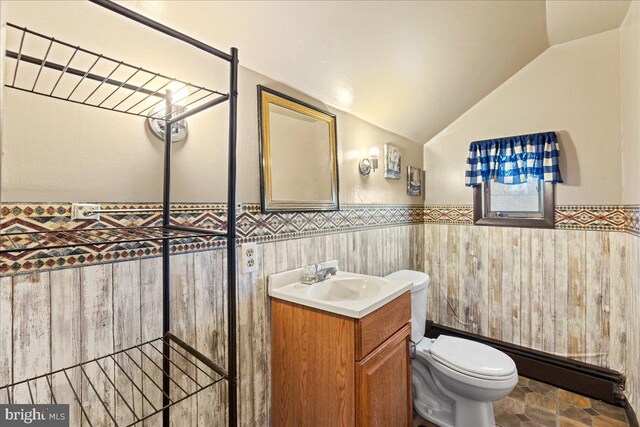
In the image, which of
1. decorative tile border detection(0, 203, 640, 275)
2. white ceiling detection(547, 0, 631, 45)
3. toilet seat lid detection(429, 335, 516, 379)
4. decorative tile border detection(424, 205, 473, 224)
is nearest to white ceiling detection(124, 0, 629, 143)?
white ceiling detection(547, 0, 631, 45)

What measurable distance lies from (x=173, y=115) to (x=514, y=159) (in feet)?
7.96

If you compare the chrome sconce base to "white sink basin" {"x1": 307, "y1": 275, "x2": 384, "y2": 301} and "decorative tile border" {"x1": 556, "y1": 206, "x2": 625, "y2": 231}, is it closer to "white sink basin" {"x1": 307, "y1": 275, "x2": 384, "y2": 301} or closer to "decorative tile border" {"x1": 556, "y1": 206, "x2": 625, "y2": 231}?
"white sink basin" {"x1": 307, "y1": 275, "x2": 384, "y2": 301}

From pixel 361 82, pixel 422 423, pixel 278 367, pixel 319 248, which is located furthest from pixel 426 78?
pixel 422 423

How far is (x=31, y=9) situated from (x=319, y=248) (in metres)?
1.49

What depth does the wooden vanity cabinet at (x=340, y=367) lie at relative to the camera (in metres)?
1.25

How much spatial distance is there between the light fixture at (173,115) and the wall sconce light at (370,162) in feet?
4.15

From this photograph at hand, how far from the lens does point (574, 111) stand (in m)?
2.25

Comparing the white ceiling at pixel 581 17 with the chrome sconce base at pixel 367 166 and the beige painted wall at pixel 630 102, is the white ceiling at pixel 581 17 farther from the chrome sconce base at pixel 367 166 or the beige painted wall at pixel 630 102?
the chrome sconce base at pixel 367 166

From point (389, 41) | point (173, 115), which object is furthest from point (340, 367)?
point (389, 41)

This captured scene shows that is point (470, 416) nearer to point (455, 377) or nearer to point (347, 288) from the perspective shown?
point (455, 377)

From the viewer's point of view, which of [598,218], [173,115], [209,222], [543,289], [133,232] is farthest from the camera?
[543,289]

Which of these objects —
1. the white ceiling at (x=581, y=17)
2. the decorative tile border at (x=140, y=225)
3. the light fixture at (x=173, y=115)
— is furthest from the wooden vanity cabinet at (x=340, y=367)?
the white ceiling at (x=581, y=17)

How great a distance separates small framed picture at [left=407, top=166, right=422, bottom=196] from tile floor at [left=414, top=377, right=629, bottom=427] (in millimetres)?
1658

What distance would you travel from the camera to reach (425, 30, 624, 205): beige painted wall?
83.7 inches
